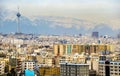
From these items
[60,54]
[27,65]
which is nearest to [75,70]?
[27,65]

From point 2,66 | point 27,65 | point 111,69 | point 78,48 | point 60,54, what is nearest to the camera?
point 111,69

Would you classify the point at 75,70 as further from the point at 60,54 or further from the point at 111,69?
the point at 60,54

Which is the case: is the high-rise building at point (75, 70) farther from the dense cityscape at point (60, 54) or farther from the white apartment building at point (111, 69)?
the white apartment building at point (111, 69)

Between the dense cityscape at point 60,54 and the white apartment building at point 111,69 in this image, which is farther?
the dense cityscape at point 60,54

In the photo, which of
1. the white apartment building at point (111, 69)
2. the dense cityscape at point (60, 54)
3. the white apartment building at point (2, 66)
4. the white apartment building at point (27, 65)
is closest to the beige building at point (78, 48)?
the dense cityscape at point (60, 54)

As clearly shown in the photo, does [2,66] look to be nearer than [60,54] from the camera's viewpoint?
Yes

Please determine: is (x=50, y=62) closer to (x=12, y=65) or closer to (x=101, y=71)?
(x=12, y=65)

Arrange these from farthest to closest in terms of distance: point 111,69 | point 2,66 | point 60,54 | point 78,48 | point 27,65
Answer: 1. point 78,48
2. point 60,54
3. point 27,65
4. point 2,66
5. point 111,69

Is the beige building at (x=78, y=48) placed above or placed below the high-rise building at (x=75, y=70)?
above

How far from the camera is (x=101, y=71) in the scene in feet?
26.2

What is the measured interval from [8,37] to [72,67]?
9.55 metres

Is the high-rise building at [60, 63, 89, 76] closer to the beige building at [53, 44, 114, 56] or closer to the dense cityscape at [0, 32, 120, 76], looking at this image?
the dense cityscape at [0, 32, 120, 76]

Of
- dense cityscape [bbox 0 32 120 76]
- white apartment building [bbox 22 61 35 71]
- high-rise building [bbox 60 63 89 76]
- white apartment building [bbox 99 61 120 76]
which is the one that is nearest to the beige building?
dense cityscape [bbox 0 32 120 76]

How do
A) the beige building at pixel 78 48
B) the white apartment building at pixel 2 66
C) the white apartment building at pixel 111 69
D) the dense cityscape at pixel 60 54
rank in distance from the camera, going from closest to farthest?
the white apartment building at pixel 111 69, the dense cityscape at pixel 60 54, the white apartment building at pixel 2 66, the beige building at pixel 78 48
